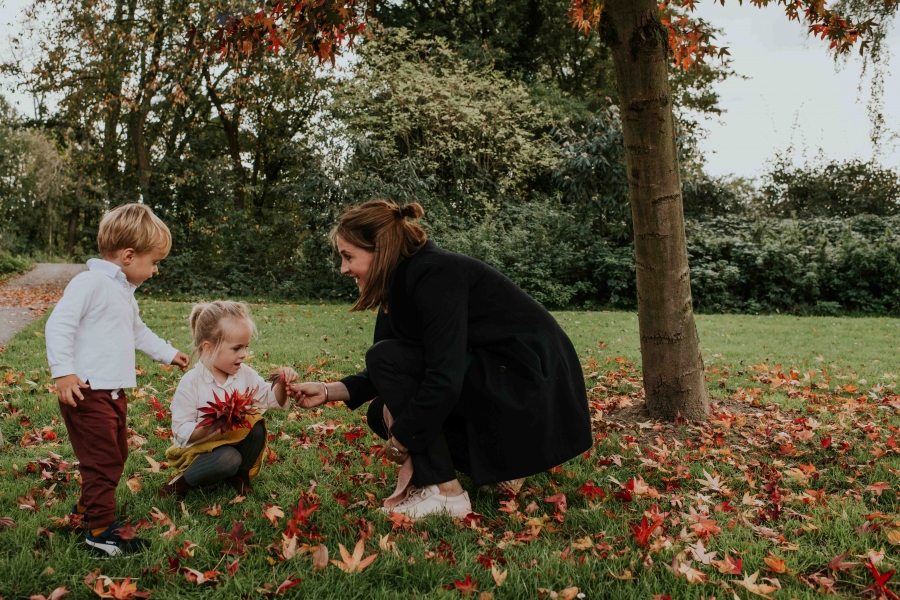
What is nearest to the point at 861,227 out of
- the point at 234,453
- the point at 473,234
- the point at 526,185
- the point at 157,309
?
the point at 526,185

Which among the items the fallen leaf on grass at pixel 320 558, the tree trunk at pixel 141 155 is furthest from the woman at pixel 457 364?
the tree trunk at pixel 141 155

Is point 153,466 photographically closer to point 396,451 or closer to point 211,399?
point 211,399

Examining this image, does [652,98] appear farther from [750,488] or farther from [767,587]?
[767,587]

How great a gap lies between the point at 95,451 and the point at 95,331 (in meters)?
0.48

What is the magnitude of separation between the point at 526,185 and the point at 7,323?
11814 millimetres

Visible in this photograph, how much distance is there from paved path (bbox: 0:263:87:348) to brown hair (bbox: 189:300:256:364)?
5661mm

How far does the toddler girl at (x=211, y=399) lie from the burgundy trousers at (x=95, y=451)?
0.42 meters

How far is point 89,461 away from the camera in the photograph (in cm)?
261

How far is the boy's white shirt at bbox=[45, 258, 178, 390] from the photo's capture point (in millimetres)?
2535

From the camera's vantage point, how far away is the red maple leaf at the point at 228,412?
9.75ft

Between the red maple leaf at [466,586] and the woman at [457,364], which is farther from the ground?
the woman at [457,364]

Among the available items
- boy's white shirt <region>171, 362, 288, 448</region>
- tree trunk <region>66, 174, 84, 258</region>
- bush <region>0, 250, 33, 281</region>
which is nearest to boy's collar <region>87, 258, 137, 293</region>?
boy's white shirt <region>171, 362, 288, 448</region>

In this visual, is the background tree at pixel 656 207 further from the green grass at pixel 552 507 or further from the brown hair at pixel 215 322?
the brown hair at pixel 215 322

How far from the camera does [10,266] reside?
21.5 meters
